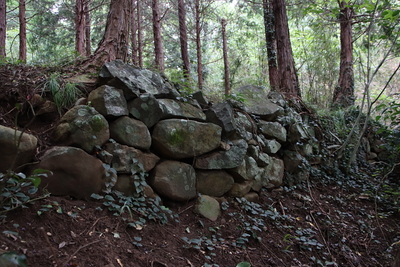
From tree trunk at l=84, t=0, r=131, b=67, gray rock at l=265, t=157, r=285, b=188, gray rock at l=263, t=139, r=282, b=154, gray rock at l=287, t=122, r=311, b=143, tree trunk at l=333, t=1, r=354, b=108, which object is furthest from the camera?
tree trunk at l=333, t=1, r=354, b=108

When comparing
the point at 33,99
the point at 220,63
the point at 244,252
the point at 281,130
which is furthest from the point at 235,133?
the point at 220,63

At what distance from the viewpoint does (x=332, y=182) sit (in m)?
5.19

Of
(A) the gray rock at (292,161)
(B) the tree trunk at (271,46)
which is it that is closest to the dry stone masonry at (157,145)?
(A) the gray rock at (292,161)

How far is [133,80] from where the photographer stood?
334 centimetres

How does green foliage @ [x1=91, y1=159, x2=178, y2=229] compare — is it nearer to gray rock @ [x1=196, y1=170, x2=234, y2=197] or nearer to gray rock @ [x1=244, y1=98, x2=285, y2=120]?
gray rock @ [x1=196, y1=170, x2=234, y2=197]

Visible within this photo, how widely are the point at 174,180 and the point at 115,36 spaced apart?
2.28m

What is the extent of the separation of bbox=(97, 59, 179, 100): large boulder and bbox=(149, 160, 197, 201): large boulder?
2.97 feet

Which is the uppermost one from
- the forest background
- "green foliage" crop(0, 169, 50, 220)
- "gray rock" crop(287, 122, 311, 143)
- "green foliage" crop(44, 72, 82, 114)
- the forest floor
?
the forest background

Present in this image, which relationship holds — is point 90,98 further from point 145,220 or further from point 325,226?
point 325,226

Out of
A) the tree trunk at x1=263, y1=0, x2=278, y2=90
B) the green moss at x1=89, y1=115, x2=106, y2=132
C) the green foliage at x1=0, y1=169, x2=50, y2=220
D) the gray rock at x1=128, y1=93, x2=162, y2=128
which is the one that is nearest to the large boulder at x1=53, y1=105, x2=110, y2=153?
the green moss at x1=89, y1=115, x2=106, y2=132

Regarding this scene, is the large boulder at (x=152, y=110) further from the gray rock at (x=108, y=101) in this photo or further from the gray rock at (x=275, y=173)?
the gray rock at (x=275, y=173)

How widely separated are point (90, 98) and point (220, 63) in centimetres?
1349

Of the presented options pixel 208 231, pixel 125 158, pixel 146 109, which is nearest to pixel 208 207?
pixel 208 231

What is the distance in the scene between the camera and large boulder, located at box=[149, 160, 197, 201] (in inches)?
123
